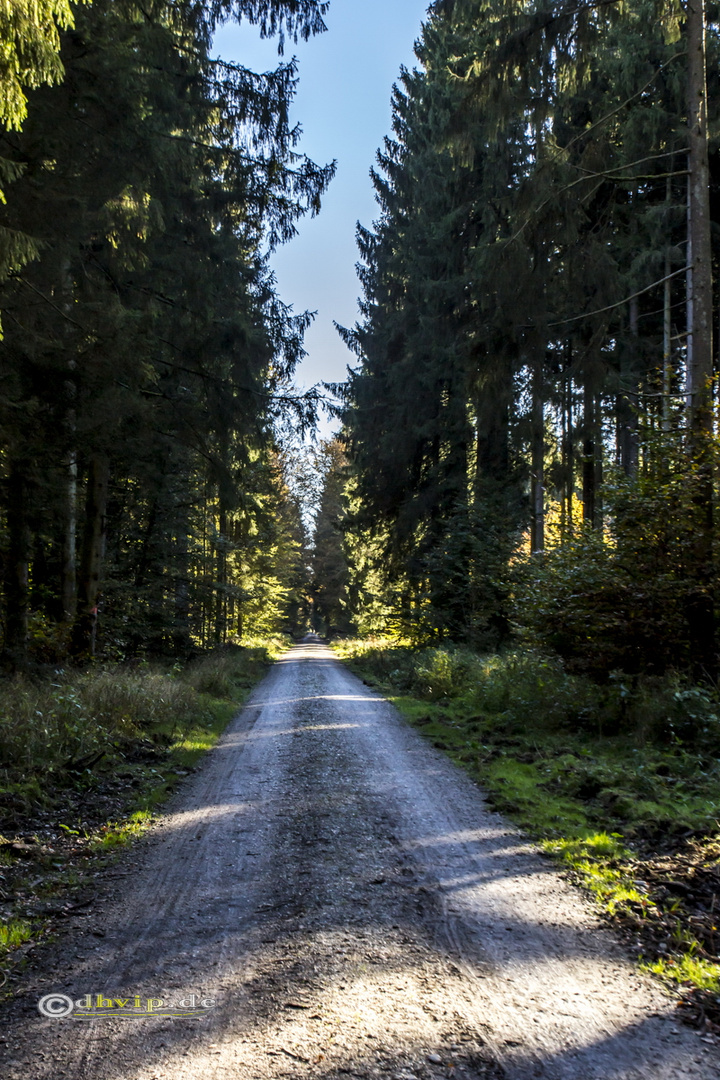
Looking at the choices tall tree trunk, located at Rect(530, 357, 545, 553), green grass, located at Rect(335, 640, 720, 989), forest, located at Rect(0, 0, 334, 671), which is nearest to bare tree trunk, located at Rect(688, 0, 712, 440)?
green grass, located at Rect(335, 640, 720, 989)

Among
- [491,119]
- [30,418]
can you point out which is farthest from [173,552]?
[491,119]

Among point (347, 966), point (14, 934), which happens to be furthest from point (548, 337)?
point (14, 934)

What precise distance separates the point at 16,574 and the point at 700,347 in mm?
10905

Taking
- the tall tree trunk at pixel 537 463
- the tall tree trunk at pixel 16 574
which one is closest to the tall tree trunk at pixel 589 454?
the tall tree trunk at pixel 537 463

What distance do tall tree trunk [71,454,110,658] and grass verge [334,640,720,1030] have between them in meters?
6.46

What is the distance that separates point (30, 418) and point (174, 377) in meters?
5.09

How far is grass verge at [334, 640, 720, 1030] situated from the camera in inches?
159

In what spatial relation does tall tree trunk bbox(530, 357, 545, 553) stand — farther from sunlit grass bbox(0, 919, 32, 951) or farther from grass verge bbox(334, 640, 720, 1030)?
sunlit grass bbox(0, 919, 32, 951)

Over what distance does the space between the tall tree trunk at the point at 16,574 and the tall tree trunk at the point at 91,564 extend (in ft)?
7.60

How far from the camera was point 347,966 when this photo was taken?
3529 millimetres

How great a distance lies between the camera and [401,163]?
2558 cm

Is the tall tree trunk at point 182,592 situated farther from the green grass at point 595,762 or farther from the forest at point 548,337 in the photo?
the green grass at point 595,762

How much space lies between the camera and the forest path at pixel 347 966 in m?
2.80

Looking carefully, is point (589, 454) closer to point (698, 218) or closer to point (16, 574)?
point (698, 218)
